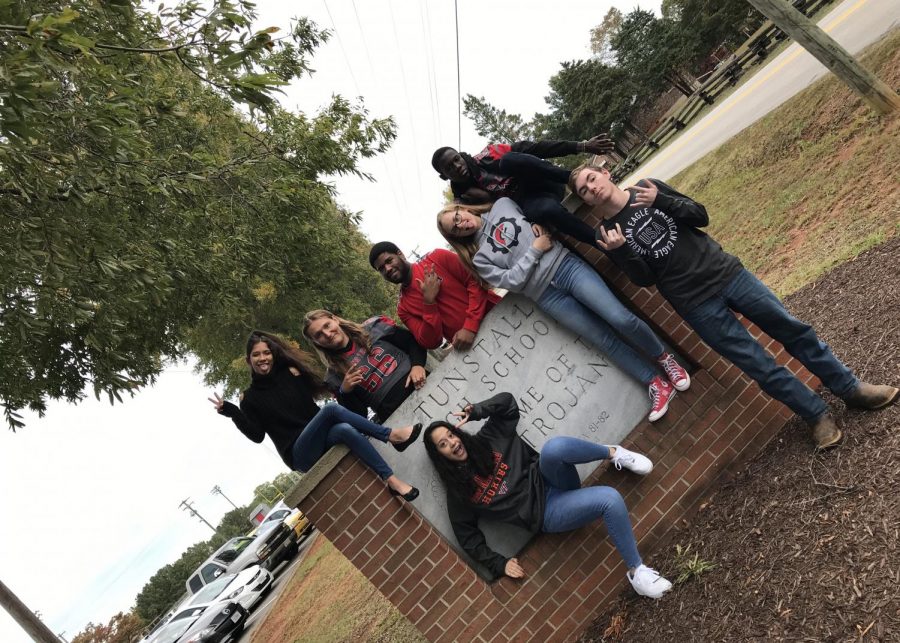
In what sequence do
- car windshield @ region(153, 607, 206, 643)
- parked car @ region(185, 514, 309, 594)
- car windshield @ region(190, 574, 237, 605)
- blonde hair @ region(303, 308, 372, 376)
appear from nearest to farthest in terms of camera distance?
blonde hair @ region(303, 308, 372, 376), car windshield @ region(153, 607, 206, 643), car windshield @ region(190, 574, 237, 605), parked car @ region(185, 514, 309, 594)

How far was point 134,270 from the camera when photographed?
15.3ft

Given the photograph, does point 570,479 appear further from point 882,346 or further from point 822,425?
point 882,346

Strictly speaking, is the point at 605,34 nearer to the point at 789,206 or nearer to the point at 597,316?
the point at 789,206

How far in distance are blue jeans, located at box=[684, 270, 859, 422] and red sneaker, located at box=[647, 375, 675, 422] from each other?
1.90ft

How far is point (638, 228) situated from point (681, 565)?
2.02 meters

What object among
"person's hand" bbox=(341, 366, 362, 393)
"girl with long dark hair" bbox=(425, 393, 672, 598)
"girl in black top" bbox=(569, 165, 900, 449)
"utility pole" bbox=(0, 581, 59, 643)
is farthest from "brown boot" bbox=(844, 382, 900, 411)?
"utility pole" bbox=(0, 581, 59, 643)

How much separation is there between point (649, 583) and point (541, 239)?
2.17 meters

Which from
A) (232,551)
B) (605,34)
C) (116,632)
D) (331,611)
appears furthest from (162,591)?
(605,34)

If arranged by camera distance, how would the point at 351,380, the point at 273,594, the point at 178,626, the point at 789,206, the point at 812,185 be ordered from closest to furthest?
the point at 351,380
the point at 812,185
the point at 789,206
the point at 178,626
the point at 273,594

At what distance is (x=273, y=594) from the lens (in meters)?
13.2

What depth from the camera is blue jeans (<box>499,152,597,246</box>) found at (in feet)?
12.6

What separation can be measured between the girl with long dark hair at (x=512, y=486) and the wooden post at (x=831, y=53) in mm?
6507

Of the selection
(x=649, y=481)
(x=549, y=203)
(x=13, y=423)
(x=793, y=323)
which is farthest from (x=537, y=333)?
(x=13, y=423)

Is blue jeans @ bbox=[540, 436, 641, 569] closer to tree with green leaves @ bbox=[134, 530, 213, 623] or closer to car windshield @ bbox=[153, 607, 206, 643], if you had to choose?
car windshield @ bbox=[153, 607, 206, 643]
